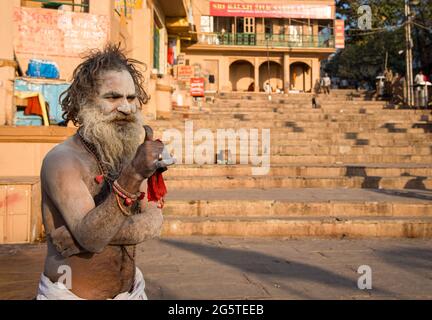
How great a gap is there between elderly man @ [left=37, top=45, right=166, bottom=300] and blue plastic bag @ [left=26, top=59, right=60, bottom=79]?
715 centimetres

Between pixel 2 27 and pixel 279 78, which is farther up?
pixel 279 78

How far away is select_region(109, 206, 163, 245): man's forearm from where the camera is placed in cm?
161

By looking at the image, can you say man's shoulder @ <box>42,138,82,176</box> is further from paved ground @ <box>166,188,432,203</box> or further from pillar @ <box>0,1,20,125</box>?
pillar @ <box>0,1,20,125</box>

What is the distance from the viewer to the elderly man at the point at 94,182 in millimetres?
1524

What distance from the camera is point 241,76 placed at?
3466 centimetres

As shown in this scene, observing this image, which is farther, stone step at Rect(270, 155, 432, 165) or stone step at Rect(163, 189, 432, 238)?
stone step at Rect(270, 155, 432, 165)

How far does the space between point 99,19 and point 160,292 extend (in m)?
7.34

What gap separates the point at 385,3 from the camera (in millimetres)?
32969

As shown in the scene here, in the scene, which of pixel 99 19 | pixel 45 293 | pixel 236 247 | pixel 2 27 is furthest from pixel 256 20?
pixel 45 293

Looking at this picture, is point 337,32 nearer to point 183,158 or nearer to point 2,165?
point 183,158

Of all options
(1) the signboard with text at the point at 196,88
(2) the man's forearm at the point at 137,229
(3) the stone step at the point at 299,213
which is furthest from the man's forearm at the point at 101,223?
(1) the signboard with text at the point at 196,88

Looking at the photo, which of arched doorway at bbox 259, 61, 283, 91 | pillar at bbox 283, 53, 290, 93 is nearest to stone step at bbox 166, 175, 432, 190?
pillar at bbox 283, 53, 290, 93

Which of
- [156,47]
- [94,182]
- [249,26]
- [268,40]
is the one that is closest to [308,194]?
[94,182]

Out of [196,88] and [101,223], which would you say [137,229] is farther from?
[196,88]
